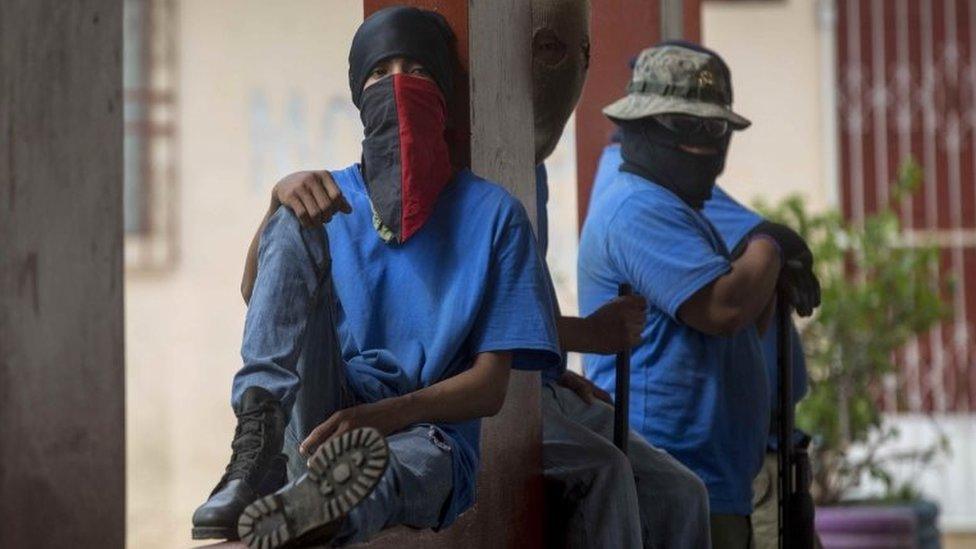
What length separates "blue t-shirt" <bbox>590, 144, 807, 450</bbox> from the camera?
4.33m

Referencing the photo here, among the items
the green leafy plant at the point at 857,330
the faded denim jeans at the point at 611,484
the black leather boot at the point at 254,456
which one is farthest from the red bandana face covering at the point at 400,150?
the green leafy plant at the point at 857,330

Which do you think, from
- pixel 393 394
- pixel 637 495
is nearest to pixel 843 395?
pixel 637 495

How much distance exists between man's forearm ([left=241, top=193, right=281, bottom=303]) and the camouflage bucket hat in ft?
4.78

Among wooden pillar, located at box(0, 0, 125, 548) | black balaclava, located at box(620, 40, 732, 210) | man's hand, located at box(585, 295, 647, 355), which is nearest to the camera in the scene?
wooden pillar, located at box(0, 0, 125, 548)

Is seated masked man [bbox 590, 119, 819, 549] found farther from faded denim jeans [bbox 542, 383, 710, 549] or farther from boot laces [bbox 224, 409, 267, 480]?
boot laces [bbox 224, 409, 267, 480]

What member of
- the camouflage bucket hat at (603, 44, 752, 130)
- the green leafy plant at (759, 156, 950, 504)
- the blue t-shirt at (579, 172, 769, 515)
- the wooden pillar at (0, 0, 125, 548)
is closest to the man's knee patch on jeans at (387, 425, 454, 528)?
the wooden pillar at (0, 0, 125, 548)

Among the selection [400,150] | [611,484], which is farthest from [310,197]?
[611,484]

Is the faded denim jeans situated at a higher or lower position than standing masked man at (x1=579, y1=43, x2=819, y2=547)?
lower

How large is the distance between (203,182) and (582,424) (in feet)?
7.37

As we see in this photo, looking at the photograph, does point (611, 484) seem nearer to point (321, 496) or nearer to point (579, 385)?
point (579, 385)

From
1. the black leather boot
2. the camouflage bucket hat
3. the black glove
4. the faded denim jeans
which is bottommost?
the faded denim jeans

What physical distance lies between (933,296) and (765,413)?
3102mm

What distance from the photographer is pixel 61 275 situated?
2428 millimetres

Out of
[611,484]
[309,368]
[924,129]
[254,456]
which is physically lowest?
[611,484]
